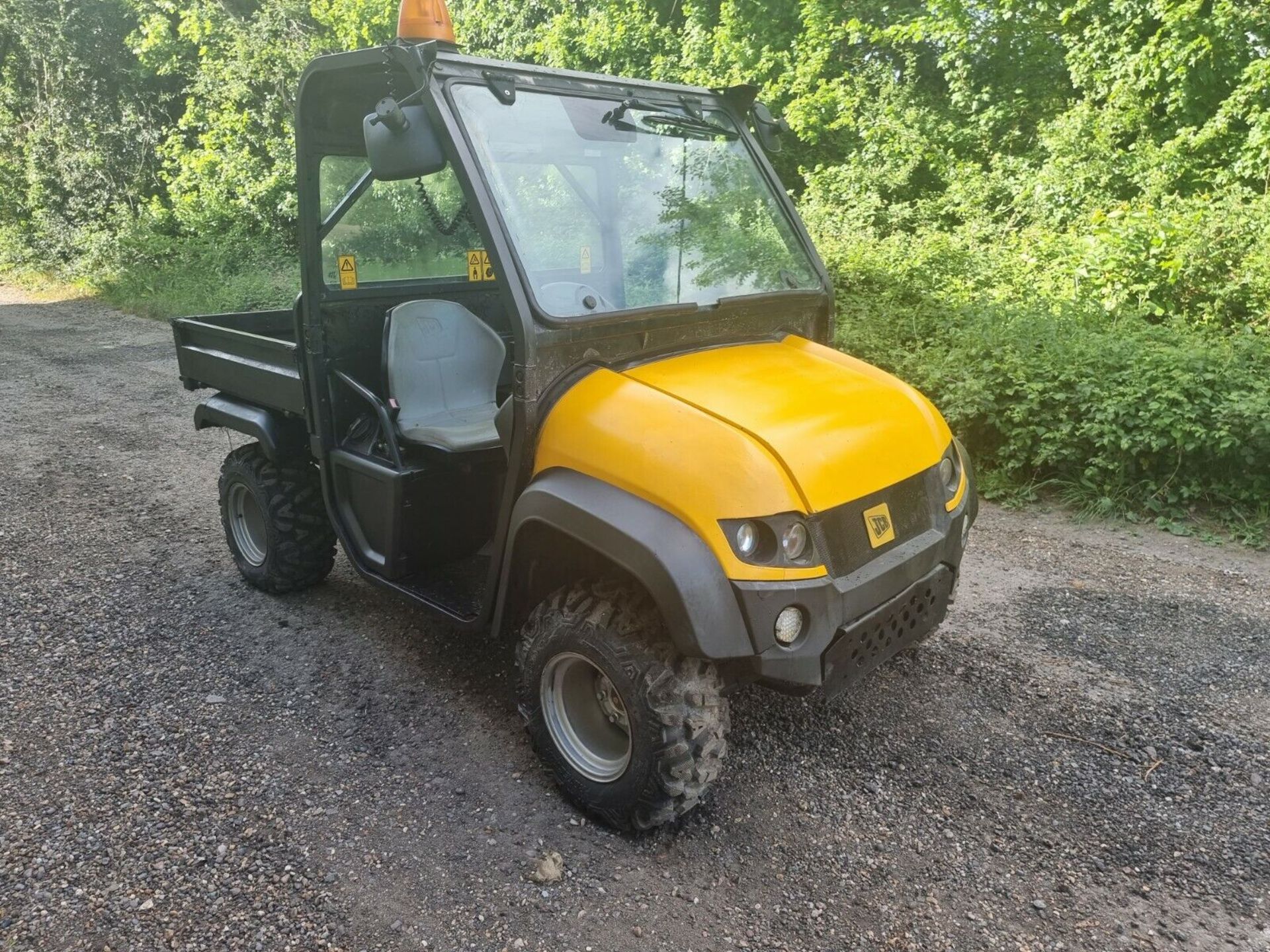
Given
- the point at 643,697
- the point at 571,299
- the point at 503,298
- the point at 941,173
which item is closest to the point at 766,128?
the point at 571,299

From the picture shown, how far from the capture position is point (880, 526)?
103 inches

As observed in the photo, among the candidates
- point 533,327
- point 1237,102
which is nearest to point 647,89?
point 533,327

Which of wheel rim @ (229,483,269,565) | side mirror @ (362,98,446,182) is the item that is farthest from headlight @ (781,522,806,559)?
wheel rim @ (229,483,269,565)

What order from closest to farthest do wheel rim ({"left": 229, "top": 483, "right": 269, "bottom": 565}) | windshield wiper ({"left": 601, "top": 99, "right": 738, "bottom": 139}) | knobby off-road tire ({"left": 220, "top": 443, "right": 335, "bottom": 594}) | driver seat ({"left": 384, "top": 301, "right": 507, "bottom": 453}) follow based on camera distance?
windshield wiper ({"left": 601, "top": 99, "right": 738, "bottom": 139}) < driver seat ({"left": 384, "top": 301, "right": 507, "bottom": 453}) < knobby off-road tire ({"left": 220, "top": 443, "right": 335, "bottom": 594}) < wheel rim ({"left": 229, "top": 483, "right": 269, "bottom": 565})

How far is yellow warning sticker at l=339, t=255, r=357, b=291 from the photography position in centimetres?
368

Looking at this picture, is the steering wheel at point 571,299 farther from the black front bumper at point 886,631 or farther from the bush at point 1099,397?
the bush at point 1099,397

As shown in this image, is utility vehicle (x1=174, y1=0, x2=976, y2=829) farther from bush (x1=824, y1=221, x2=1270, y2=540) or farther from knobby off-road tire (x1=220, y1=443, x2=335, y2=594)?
bush (x1=824, y1=221, x2=1270, y2=540)

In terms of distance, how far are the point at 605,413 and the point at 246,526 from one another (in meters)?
2.52

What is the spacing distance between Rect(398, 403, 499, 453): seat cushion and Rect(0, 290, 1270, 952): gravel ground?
89cm

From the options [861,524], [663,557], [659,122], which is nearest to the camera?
[663,557]

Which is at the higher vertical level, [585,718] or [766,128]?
[766,128]

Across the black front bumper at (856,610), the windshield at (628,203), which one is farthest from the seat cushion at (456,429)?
the black front bumper at (856,610)

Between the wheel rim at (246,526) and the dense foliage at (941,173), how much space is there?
4.00 metres

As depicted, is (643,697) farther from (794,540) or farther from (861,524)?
(861,524)
